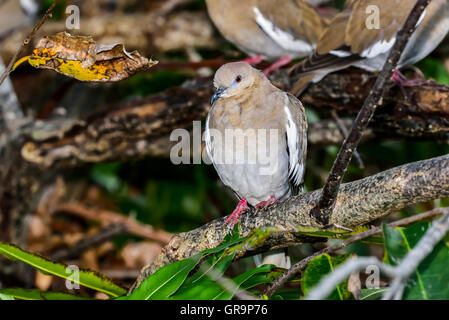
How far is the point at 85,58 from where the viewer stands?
1.74m

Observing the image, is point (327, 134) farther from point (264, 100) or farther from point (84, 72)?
point (84, 72)

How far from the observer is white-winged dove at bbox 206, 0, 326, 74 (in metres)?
4.07

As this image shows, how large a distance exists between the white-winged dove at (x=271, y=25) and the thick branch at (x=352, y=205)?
6.13 ft

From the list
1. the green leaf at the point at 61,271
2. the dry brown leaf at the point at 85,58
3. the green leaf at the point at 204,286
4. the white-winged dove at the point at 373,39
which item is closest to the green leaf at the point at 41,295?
the green leaf at the point at 61,271

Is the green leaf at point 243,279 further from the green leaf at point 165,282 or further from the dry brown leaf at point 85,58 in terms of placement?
the dry brown leaf at point 85,58

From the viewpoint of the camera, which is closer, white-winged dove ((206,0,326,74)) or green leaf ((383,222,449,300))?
green leaf ((383,222,449,300))

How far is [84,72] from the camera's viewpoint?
5.78ft

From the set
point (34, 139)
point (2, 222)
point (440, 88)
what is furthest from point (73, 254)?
point (440, 88)

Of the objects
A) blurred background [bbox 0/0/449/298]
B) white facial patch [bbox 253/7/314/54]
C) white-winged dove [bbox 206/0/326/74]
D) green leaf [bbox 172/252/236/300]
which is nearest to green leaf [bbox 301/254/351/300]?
green leaf [bbox 172/252/236/300]

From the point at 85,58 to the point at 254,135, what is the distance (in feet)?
3.54

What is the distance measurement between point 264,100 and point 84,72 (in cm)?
117

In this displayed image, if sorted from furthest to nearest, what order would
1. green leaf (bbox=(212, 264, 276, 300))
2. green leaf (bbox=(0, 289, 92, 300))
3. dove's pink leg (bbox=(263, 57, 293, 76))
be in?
dove's pink leg (bbox=(263, 57, 293, 76))
green leaf (bbox=(0, 289, 92, 300))
green leaf (bbox=(212, 264, 276, 300))

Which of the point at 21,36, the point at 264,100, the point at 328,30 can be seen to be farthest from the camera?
the point at 21,36

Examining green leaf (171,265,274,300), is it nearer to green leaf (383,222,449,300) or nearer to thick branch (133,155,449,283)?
thick branch (133,155,449,283)
